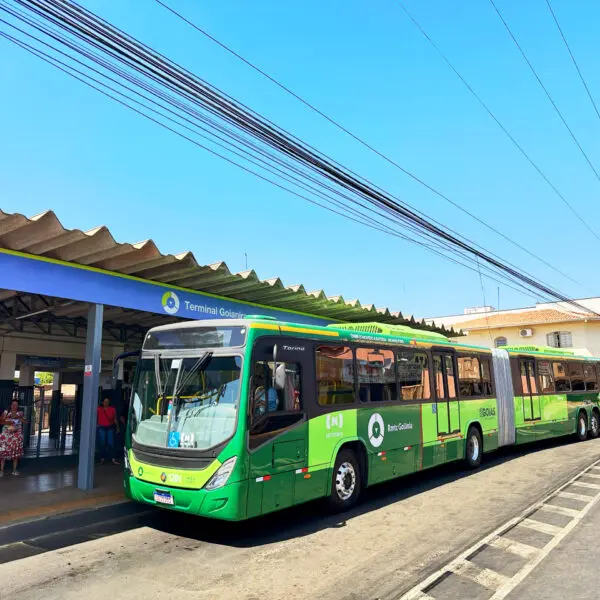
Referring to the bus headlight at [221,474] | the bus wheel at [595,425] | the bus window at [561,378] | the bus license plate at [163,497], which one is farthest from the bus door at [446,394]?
the bus wheel at [595,425]

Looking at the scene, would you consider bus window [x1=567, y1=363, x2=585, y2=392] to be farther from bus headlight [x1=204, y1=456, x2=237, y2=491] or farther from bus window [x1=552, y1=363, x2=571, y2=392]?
bus headlight [x1=204, y1=456, x2=237, y2=491]

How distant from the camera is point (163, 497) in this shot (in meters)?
6.48

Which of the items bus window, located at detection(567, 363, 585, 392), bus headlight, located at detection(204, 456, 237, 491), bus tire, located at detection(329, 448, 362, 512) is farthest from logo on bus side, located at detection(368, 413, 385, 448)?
bus window, located at detection(567, 363, 585, 392)

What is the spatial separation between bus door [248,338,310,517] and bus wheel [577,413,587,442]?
13.8m

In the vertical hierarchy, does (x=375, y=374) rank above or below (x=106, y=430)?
above

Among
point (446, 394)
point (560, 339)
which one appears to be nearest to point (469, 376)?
point (446, 394)

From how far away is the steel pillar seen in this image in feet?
30.5

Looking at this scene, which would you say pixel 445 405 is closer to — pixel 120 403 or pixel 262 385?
pixel 262 385

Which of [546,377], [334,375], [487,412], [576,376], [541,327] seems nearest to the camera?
[334,375]

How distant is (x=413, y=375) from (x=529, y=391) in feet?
21.6

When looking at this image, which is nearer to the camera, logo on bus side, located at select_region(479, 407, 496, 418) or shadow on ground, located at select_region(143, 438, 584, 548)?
shadow on ground, located at select_region(143, 438, 584, 548)

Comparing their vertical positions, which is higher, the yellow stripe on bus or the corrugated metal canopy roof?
the corrugated metal canopy roof

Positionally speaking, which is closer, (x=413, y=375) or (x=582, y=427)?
(x=413, y=375)

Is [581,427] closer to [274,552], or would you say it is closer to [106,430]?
[274,552]
